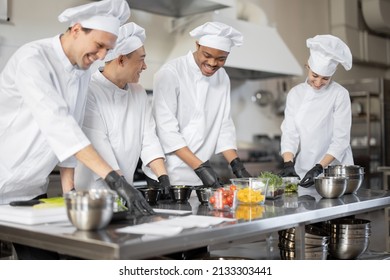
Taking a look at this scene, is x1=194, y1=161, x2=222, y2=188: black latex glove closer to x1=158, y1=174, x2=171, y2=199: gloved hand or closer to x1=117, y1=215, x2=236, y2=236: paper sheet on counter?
x1=158, y1=174, x2=171, y2=199: gloved hand

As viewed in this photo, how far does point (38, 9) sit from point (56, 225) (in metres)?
3.09

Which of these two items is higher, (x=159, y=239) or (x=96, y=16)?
(x=96, y=16)

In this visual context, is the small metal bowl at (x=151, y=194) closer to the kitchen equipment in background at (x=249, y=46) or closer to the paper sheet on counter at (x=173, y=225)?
the paper sheet on counter at (x=173, y=225)

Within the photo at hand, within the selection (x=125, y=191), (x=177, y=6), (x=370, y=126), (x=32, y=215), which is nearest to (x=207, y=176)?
(x=125, y=191)

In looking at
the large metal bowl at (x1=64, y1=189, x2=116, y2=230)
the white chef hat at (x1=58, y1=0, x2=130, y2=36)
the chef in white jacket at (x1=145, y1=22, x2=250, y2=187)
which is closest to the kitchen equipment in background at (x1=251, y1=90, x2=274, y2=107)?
the chef in white jacket at (x1=145, y1=22, x2=250, y2=187)

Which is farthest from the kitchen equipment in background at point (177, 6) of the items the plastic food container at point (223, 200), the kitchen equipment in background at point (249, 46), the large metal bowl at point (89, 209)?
the large metal bowl at point (89, 209)

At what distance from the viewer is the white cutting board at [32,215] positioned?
1.85 m

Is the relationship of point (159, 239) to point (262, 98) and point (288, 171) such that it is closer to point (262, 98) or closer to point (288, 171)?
point (288, 171)

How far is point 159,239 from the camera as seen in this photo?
5.24 feet

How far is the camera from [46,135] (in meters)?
2.04

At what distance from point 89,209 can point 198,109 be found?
145cm

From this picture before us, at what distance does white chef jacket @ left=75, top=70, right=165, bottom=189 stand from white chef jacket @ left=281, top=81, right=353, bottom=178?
1150 millimetres

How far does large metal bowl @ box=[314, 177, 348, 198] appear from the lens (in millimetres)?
2676

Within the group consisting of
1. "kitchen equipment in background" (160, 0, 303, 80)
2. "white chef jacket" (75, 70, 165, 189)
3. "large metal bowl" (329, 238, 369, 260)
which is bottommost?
"large metal bowl" (329, 238, 369, 260)
